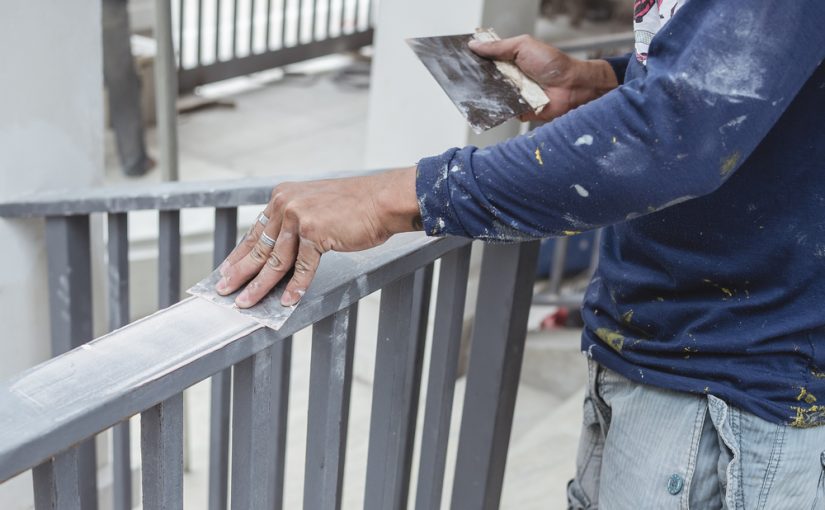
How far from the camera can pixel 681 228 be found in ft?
4.25

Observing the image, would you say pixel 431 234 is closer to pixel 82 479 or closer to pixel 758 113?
pixel 758 113

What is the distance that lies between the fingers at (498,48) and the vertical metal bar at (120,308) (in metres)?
0.82

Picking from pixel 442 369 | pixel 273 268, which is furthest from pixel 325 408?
pixel 442 369

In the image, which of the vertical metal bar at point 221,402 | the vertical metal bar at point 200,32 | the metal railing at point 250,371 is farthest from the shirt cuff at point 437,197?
the vertical metal bar at point 200,32

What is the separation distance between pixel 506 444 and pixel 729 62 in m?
0.98

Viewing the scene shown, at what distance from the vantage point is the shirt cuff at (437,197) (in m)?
1.16

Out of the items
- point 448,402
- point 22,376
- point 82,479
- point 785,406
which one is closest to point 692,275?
point 785,406

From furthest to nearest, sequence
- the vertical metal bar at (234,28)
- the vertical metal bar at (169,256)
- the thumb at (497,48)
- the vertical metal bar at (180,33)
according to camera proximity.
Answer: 1. the vertical metal bar at (234,28)
2. the vertical metal bar at (180,33)
3. the vertical metal bar at (169,256)
4. the thumb at (497,48)

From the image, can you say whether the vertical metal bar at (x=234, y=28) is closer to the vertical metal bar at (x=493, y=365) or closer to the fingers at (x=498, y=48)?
the fingers at (x=498, y=48)

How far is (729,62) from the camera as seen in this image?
3.31ft

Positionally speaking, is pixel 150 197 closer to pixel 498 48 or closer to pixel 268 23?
pixel 498 48

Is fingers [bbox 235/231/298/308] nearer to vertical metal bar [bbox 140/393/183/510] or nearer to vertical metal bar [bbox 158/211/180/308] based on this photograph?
vertical metal bar [bbox 140/393/183/510]

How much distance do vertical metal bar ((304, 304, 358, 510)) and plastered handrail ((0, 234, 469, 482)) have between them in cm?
6

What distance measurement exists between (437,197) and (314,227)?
0.15 m
